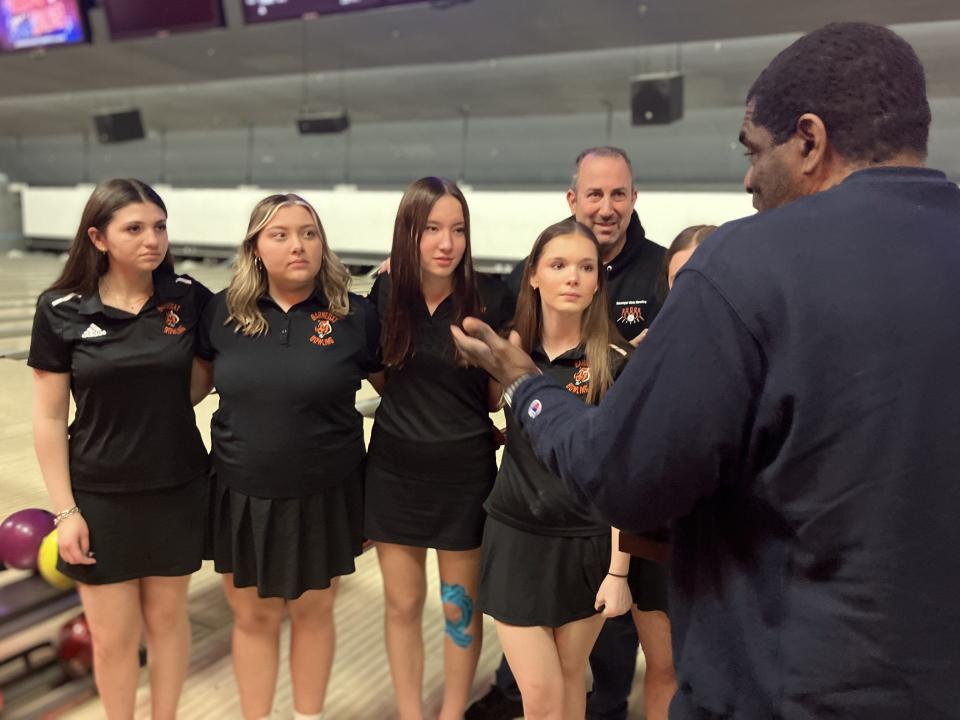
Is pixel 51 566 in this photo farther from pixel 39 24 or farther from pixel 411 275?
pixel 39 24

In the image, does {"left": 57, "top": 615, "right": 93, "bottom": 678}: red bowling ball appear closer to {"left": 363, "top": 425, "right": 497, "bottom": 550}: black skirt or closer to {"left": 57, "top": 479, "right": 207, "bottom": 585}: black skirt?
{"left": 57, "top": 479, "right": 207, "bottom": 585}: black skirt

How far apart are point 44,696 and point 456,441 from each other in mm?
1296

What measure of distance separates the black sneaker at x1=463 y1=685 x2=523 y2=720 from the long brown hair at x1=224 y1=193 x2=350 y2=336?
3.49ft

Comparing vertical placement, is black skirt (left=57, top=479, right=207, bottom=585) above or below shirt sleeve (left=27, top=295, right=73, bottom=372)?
below

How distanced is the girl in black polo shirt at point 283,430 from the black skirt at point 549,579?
41cm

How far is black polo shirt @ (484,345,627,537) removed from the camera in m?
1.44

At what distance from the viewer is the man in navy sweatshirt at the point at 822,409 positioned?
2.11 ft

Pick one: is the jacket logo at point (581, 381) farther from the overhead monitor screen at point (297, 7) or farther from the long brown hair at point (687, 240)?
the overhead monitor screen at point (297, 7)

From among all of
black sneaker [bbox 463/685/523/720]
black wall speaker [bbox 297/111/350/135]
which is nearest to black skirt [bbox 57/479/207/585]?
black sneaker [bbox 463/685/523/720]

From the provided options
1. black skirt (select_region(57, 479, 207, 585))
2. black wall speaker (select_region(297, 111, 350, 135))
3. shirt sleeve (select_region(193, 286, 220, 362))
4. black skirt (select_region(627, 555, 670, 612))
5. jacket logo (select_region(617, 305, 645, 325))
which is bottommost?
black skirt (select_region(627, 555, 670, 612))

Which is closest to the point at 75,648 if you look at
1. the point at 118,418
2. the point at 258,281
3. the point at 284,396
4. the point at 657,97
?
the point at 118,418

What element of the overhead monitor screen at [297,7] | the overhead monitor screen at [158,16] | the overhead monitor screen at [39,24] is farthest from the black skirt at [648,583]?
the overhead monitor screen at [39,24]

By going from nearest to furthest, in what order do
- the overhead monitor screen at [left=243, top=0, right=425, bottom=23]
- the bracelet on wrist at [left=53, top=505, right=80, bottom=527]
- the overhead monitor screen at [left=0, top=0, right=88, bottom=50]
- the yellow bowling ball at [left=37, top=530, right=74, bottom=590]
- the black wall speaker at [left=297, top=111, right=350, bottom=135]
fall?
the bracelet on wrist at [left=53, top=505, right=80, bottom=527] < the yellow bowling ball at [left=37, top=530, right=74, bottom=590] < the overhead monitor screen at [left=243, top=0, right=425, bottom=23] < the overhead monitor screen at [left=0, top=0, right=88, bottom=50] < the black wall speaker at [left=297, top=111, right=350, bottom=135]

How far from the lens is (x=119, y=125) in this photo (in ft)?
27.3
